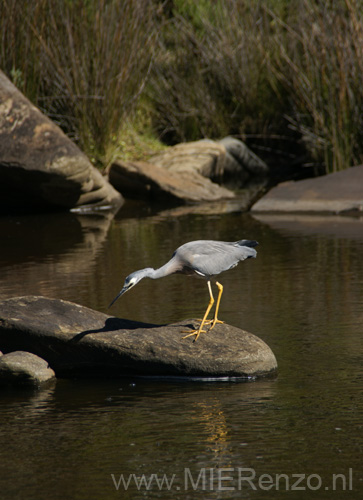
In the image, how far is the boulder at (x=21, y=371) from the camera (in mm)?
4590

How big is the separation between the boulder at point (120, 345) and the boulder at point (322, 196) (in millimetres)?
5904

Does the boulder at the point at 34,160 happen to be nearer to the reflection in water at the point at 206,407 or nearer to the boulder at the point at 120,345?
the reflection in water at the point at 206,407

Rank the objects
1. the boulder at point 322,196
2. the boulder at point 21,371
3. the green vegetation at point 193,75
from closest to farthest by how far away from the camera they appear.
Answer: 1. the boulder at point 21,371
2. the boulder at point 322,196
3. the green vegetation at point 193,75

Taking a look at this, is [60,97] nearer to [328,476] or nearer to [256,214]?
[256,214]

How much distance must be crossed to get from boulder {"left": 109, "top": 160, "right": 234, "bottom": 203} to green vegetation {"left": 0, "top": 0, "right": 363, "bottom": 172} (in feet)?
2.07

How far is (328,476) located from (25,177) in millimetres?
7791

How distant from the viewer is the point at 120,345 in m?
4.73

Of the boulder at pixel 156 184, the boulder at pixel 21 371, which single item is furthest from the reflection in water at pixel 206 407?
the boulder at pixel 156 184

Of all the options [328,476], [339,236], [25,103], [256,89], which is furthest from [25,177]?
[328,476]

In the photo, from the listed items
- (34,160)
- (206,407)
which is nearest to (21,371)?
(206,407)

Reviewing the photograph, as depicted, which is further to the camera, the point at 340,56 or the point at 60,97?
the point at 60,97

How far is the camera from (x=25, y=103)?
10859 millimetres

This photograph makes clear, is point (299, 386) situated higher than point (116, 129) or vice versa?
point (116, 129)

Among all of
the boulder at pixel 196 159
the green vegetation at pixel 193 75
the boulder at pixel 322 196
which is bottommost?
the boulder at pixel 322 196
